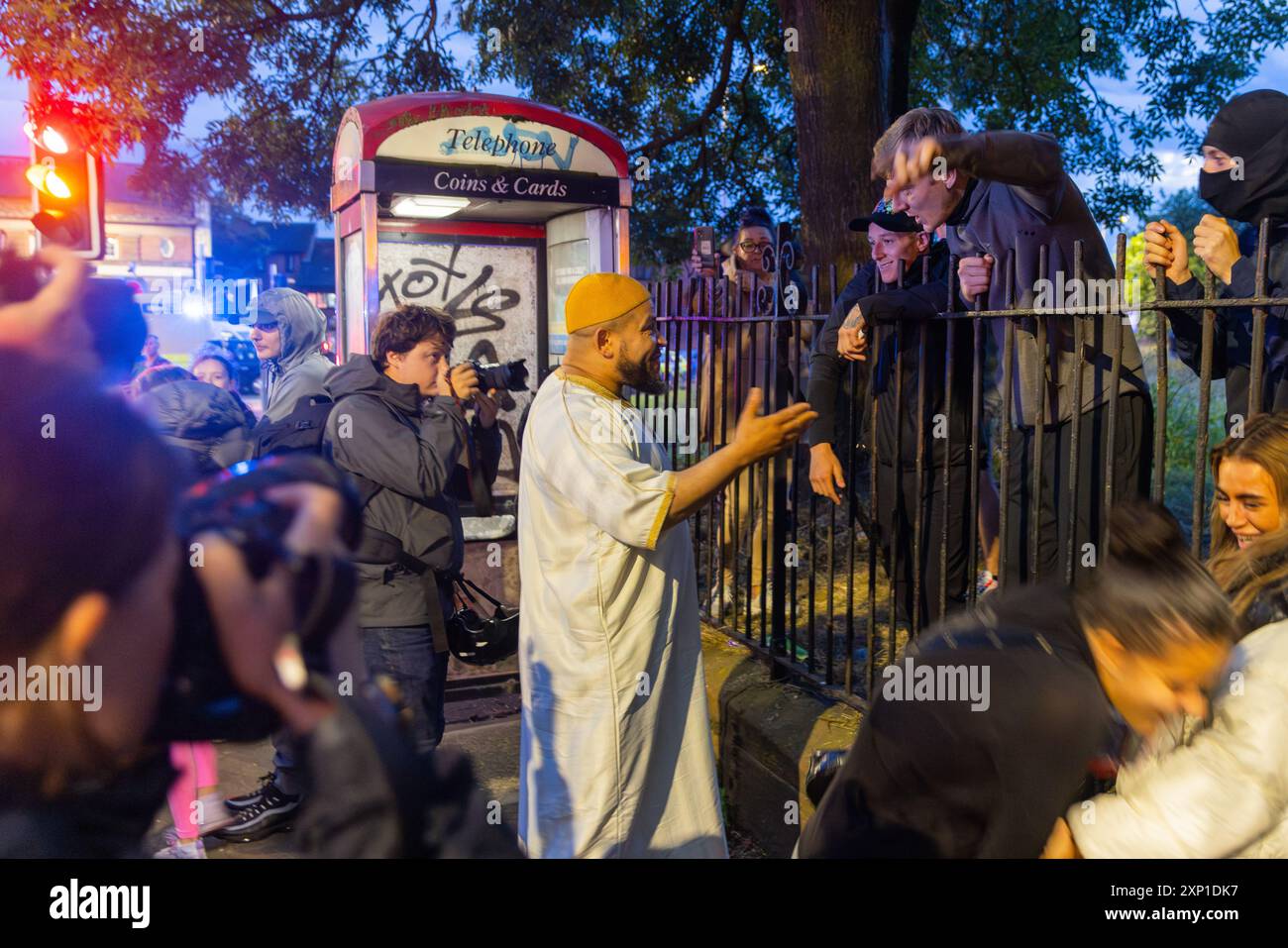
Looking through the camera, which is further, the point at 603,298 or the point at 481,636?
the point at 481,636

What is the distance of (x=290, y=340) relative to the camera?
6.22 m

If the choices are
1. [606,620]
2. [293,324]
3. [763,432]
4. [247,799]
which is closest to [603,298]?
[763,432]

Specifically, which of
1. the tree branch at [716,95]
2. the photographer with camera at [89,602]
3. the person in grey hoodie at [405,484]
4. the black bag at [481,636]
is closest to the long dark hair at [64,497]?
the photographer with camera at [89,602]

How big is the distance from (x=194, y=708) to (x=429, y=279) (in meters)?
5.53

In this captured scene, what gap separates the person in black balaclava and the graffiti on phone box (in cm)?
472

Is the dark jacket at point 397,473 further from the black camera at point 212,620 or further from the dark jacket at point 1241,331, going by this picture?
the dark jacket at point 1241,331

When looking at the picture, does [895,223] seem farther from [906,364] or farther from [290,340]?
[290,340]

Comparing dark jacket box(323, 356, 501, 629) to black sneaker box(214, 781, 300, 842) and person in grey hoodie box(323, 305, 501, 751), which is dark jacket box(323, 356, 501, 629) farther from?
black sneaker box(214, 781, 300, 842)

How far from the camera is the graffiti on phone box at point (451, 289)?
688cm

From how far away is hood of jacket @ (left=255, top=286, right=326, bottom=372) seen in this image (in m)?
6.20

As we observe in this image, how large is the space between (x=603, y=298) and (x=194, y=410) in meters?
3.33

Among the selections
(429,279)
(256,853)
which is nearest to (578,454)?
(256,853)

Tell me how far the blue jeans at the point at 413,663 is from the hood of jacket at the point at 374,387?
2.82 feet
